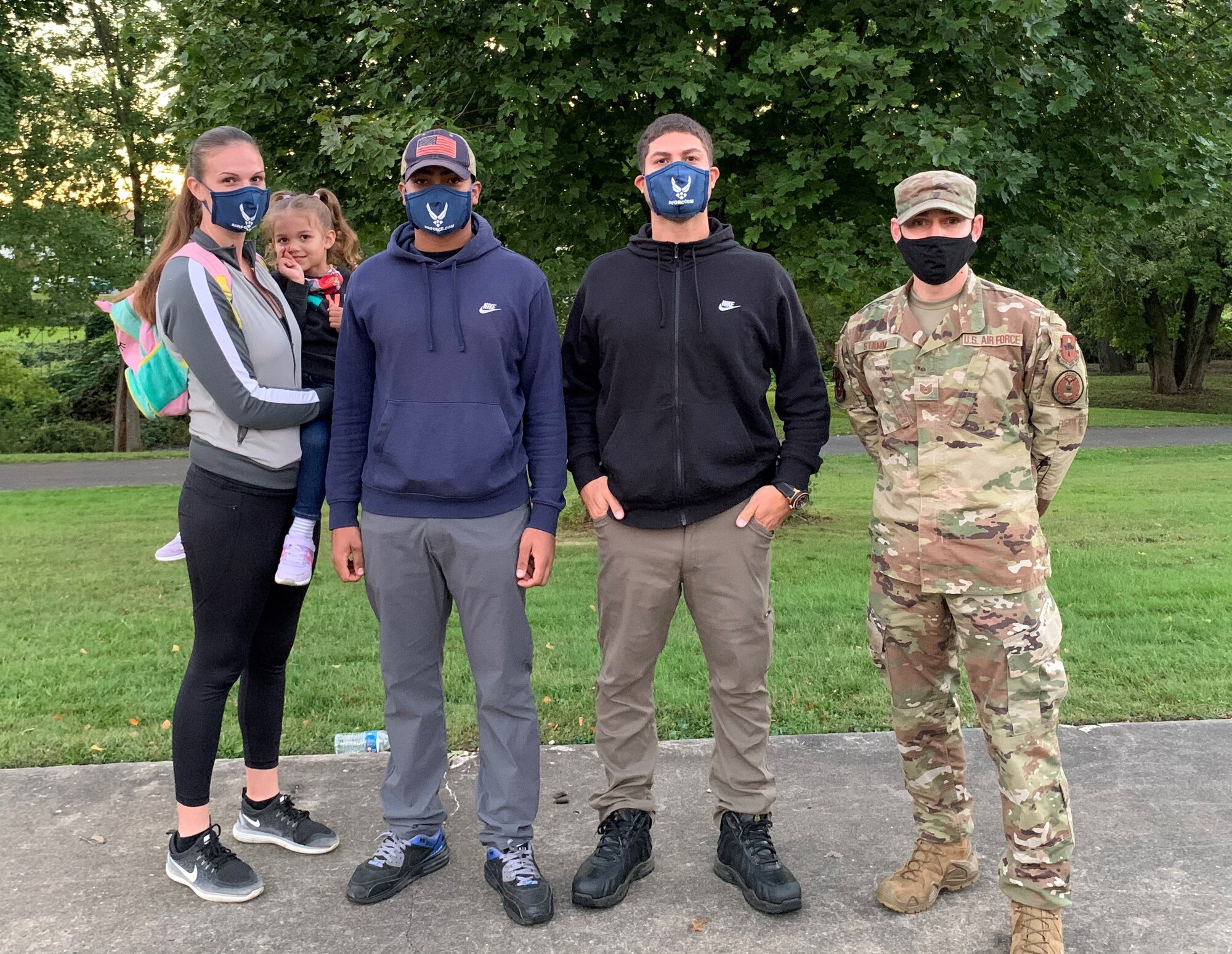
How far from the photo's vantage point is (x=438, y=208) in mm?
3395

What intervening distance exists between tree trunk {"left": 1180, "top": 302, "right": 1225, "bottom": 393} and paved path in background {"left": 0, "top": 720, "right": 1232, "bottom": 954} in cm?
3356

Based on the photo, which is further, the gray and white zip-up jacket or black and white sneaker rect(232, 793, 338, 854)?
black and white sneaker rect(232, 793, 338, 854)

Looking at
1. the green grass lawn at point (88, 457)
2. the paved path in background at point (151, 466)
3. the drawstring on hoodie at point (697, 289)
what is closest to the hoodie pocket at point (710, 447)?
the drawstring on hoodie at point (697, 289)

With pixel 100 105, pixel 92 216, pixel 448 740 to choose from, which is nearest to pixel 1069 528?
pixel 448 740

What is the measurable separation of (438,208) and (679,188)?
2.52 ft

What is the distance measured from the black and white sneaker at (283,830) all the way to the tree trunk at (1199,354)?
35.8 metres

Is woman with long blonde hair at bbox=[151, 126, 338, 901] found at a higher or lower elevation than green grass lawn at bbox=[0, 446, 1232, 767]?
higher

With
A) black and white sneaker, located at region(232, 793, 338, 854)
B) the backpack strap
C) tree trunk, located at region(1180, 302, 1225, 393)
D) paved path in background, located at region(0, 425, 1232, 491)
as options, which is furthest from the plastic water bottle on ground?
tree trunk, located at region(1180, 302, 1225, 393)

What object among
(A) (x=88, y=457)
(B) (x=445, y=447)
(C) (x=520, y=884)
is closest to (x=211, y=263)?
(B) (x=445, y=447)

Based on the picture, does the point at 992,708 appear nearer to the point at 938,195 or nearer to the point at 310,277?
the point at 938,195

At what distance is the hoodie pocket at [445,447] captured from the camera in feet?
Answer: 10.9

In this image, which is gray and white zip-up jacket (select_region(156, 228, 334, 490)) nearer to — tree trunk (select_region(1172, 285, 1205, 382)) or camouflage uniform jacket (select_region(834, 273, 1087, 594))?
camouflage uniform jacket (select_region(834, 273, 1087, 594))

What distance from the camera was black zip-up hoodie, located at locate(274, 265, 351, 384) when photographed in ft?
12.3

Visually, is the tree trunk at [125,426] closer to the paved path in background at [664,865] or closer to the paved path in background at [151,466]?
the paved path in background at [151,466]
